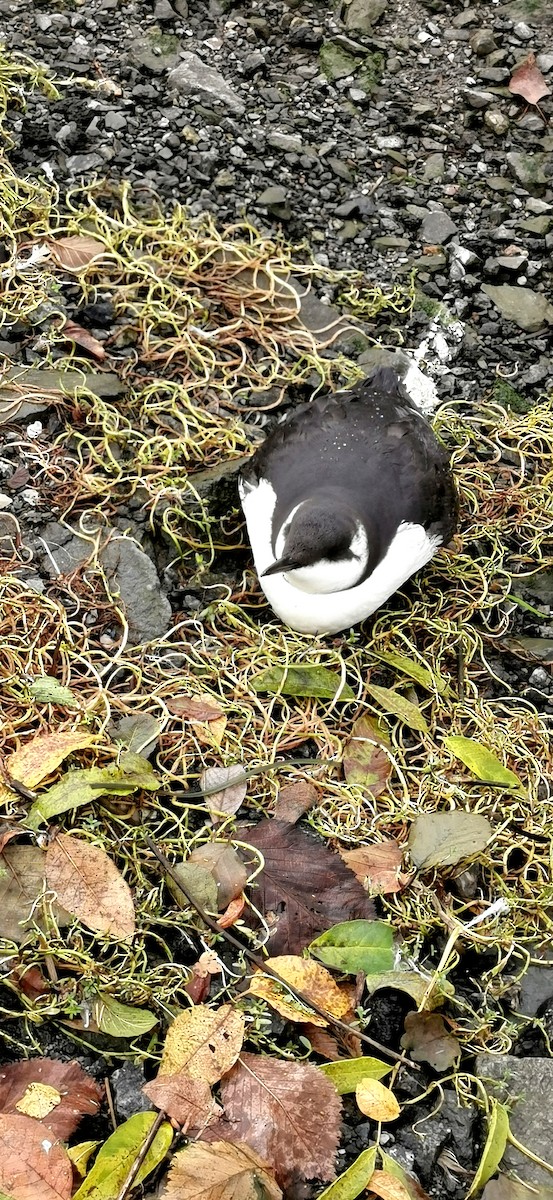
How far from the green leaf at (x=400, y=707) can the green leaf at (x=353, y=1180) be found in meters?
1.27

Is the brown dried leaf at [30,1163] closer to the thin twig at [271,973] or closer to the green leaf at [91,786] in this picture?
the thin twig at [271,973]

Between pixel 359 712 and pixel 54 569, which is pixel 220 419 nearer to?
pixel 54 569

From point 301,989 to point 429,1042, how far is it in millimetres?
365

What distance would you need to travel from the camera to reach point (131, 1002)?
273 cm

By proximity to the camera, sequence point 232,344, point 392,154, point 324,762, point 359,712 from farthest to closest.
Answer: point 392,154 → point 232,344 → point 359,712 → point 324,762

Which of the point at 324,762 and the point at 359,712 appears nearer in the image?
the point at 324,762

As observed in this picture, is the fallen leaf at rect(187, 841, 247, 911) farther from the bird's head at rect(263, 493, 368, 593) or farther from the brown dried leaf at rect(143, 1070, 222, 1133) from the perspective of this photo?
the bird's head at rect(263, 493, 368, 593)

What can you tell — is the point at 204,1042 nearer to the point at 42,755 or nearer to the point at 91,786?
the point at 91,786

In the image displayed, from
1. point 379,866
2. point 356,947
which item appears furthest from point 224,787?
point 356,947

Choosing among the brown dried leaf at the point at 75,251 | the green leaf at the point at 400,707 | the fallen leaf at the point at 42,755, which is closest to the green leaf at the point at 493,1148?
the green leaf at the point at 400,707

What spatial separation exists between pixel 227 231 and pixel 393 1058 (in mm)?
3119

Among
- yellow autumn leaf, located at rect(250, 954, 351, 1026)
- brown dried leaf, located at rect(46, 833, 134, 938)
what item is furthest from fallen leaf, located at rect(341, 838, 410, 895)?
brown dried leaf, located at rect(46, 833, 134, 938)

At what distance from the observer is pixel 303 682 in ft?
11.5

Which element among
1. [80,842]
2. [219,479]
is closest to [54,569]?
[219,479]
